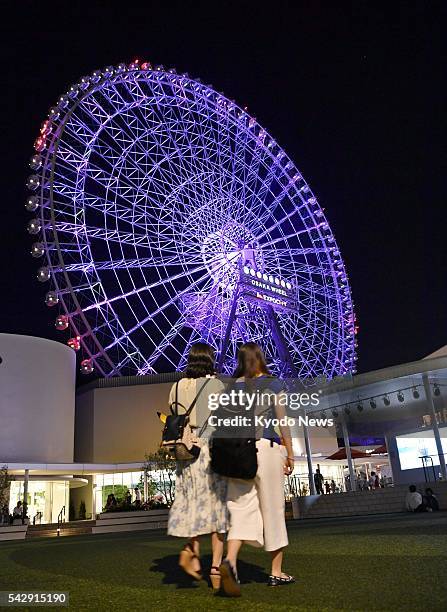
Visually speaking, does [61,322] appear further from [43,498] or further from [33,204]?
[43,498]

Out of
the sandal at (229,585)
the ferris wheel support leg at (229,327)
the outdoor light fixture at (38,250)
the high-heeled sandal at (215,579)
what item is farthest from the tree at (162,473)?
the sandal at (229,585)

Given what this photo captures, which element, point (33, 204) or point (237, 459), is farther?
point (33, 204)

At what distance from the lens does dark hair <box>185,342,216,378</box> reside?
404 centimetres

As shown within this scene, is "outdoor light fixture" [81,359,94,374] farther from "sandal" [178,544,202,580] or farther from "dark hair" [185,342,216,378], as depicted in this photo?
"sandal" [178,544,202,580]

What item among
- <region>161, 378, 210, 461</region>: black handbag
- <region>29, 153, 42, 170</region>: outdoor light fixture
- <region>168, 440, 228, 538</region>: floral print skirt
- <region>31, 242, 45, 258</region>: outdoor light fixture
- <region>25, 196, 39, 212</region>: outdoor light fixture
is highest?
<region>29, 153, 42, 170</region>: outdoor light fixture

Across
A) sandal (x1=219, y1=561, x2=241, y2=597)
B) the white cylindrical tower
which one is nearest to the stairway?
sandal (x1=219, y1=561, x2=241, y2=597)

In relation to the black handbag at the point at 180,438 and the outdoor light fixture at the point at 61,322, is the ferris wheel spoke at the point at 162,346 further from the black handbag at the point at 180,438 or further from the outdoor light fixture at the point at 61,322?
the black handbag at the point at 180,438

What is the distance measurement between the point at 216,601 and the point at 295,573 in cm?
102

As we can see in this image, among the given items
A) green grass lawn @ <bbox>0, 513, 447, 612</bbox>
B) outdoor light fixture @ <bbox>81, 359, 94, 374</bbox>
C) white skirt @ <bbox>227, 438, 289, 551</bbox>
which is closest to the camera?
green grass lawn @ <bbox>0, 513, 447, 612</bbox>

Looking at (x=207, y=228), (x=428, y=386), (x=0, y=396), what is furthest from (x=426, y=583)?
(x=0, y=396)

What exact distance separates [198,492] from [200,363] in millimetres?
861

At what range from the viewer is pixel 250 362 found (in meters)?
3.82

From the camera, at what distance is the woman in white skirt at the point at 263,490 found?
344 centimetres

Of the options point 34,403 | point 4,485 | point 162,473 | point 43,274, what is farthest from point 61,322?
point 34,403
